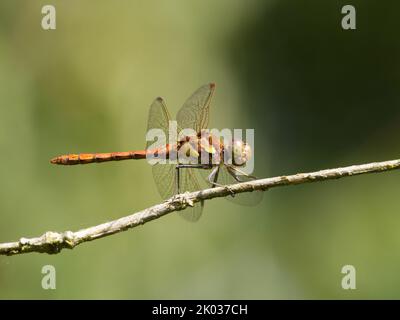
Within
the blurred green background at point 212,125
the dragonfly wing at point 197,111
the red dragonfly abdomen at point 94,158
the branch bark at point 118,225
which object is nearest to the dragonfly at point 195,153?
the dragonfly wing at point 197,111

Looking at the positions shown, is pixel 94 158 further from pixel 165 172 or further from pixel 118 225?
pixel 118 225

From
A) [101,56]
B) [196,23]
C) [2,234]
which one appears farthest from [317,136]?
[2,234]

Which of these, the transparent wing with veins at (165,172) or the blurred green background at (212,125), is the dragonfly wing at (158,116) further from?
the blurred green background at (212,125)

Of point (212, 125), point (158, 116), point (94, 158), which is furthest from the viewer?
point (212, 125)

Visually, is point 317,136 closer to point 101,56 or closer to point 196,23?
point 196,23

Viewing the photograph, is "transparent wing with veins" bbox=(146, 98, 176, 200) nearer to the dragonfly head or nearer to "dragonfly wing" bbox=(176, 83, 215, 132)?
"dragonfly wing" bbox=(176, 83, 215, 132)

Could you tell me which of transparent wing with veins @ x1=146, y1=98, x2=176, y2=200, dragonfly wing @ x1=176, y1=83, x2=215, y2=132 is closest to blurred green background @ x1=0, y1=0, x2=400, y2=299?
transparent wing with veins @ x1=146, y1=98, x2=176, y2=200

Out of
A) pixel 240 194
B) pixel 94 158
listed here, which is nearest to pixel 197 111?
pixel 240 194
